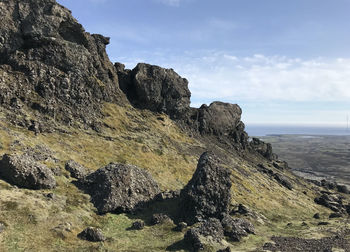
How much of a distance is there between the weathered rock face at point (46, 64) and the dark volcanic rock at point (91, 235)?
42718mm

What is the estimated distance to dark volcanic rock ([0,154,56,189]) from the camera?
39.2 meters

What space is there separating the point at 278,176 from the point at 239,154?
2051 centimetres

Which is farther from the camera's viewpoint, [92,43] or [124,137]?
[92,43]

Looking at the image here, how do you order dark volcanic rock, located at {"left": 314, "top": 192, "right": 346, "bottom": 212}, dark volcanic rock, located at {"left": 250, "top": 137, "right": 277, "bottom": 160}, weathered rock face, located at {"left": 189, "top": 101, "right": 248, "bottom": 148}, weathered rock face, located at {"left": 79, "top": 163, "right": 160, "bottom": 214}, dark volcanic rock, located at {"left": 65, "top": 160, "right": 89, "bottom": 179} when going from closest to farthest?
weathered rock face, located at {"left": 79, "top": 163, "right": 160, "bottom": 214}
dark volcanic rock, located at {"left": 65, "top": 160, "right": 89, "bottom": 179}
dark volcanic rock, located at {"left": 314, "top": 192, "right": 346, "bottom": 212}
weathered rock face, located at {"left": 189, "top": 101, "right": 248, "bottom": 148}
dark volcanic rock, located at {"left": 250, "top": 137, "right": 277, "bottom": 160}

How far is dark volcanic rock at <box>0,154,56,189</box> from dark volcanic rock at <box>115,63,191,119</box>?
7279 cm

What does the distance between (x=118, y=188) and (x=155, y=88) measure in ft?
240

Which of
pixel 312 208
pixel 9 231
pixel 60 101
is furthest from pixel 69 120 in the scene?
pixel 312 208

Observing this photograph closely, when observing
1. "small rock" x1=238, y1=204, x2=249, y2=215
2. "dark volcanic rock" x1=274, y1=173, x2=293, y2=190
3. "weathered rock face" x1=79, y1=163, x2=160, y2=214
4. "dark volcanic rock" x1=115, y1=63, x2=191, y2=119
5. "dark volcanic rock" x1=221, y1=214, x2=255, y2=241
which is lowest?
"dark volcanic rock" x1=274, y1=173, x2=293, y2=190

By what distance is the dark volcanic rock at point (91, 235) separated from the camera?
34062mm

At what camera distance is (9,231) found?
1179 inches

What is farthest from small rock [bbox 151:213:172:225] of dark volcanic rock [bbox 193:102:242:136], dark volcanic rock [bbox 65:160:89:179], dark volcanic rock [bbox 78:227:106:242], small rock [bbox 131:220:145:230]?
dark volcanic rock [bbox 193:102:242:136]

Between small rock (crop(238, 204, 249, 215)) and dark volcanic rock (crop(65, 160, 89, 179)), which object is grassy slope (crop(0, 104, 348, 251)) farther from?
small rock (crop(238, 204, 249, 215))

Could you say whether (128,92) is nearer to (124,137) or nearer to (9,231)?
(124,137)

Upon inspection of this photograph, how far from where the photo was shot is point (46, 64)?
76.7 metres
